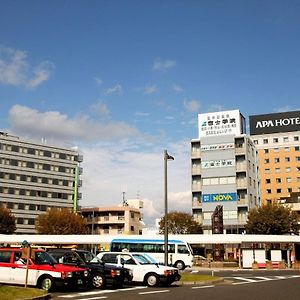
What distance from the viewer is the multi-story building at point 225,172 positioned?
7731cm

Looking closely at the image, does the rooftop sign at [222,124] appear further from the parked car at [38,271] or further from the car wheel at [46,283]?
the car wheel at [46,283]

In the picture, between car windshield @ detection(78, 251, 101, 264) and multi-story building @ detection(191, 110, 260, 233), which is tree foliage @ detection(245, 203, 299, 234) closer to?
multi-story building @ detection(191, 110, 260, 233)

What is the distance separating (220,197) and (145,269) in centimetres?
5601

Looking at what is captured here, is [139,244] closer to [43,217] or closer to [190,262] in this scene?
[190,262]

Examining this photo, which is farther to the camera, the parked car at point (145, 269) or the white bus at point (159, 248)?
the white bus at point (159, 248)

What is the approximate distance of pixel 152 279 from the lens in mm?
23047

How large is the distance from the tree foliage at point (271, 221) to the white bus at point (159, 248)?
25500mm

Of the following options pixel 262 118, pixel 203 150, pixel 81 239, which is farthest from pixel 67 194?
pixel 262 118

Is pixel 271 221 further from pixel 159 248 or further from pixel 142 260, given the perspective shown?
pixel 142 260

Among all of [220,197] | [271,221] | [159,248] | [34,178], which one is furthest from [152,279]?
[34,178]

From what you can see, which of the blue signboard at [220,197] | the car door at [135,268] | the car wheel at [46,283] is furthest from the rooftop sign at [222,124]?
the car wheel at [46,283]

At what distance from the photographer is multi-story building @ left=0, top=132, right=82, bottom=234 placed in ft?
310

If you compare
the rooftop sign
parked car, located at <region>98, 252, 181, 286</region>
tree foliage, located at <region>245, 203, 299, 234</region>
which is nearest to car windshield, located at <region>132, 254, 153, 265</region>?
parked car, located at <region>98, 252, 181, 286</region>

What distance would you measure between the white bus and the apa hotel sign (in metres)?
74.6
